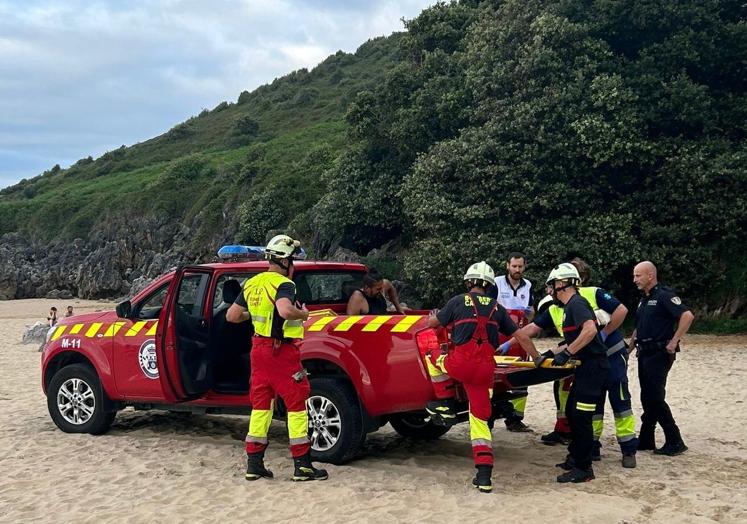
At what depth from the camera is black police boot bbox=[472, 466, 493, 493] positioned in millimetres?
5477

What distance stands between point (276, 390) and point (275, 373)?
14 cm

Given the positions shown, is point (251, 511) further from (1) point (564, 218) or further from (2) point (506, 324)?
(1) point (564, 218)

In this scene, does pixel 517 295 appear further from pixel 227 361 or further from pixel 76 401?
pixel 76 401

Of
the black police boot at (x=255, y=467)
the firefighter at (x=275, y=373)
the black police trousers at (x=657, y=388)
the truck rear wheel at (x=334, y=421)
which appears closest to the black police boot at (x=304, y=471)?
the firefighter at (x=275, y=373)

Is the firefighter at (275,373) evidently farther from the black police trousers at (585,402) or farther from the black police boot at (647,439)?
the black police boot at (647,439)

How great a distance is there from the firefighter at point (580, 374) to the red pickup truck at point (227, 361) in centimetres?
23

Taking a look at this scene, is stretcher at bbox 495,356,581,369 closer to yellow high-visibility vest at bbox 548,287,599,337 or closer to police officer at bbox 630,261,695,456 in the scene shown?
yellow high-visibility vest at bbox 548,287,599,337

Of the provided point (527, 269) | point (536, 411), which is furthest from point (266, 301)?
point (527, 269)

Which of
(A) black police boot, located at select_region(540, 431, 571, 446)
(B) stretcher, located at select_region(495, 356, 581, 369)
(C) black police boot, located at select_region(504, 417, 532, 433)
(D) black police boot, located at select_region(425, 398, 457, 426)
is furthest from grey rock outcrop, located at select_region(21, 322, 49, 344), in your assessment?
(D) black police boot, located at select_region(425, 398, 457, 426)

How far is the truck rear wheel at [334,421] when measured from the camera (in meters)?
6.17

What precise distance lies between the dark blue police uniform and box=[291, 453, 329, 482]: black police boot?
124 inches

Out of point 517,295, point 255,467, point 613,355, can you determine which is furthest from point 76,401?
point 613,355

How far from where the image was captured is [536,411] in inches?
361

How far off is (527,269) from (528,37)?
702 cm
